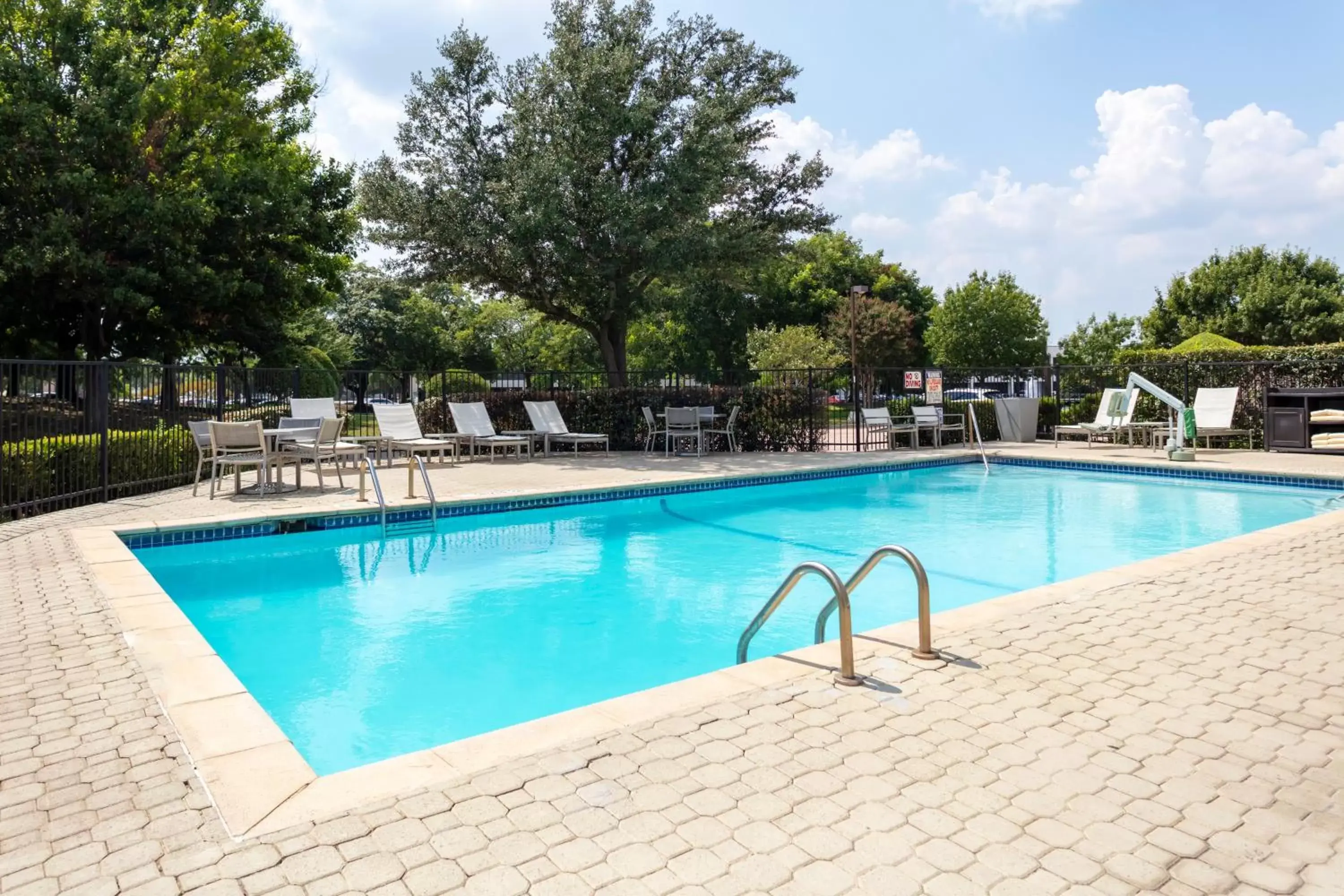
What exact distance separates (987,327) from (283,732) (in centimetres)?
4031

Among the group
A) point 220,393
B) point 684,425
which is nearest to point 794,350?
point 684,425

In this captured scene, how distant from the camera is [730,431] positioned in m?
16.0

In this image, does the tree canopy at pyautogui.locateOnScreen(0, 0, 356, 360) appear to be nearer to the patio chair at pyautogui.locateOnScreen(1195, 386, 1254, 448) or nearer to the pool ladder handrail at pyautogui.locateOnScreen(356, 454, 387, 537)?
the pool ladder handrail at pyautogui.locateOnScreen(356, 454, 387, 537)

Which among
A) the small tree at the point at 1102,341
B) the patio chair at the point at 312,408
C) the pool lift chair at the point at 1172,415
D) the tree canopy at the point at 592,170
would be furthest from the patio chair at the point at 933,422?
the small tree at the point at 1102,341

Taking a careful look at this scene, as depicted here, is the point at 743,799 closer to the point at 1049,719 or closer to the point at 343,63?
the point at 1049,719

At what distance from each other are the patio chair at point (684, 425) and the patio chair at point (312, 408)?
5739 millimetres

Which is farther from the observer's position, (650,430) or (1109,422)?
(650,430)

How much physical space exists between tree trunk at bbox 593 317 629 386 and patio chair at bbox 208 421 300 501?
938cm

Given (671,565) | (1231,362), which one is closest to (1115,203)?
(1231,362)

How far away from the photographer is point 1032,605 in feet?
15.4

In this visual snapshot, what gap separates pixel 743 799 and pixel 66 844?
6.01ft

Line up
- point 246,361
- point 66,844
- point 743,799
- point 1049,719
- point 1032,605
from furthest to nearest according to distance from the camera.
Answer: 1. point 246,361
2. point 1032,605
3. point 1049,719
4. point 743,799
5. point 66,844

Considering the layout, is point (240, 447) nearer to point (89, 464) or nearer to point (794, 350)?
point (89, 464)

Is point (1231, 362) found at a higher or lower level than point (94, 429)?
higher
